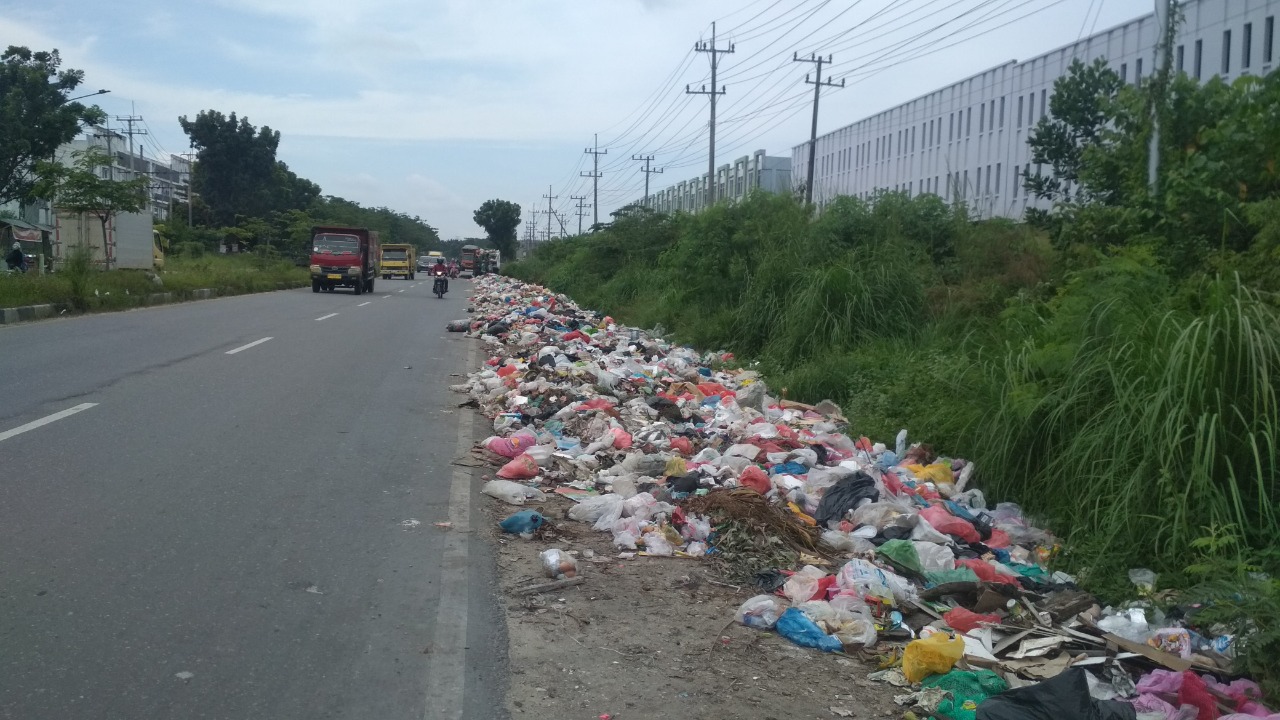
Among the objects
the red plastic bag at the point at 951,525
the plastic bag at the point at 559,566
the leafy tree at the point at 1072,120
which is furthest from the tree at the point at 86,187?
the red plastic bag at the point at 951,525

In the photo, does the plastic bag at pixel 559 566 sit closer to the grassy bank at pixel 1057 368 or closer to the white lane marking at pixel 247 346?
the grassy bank at pixel 1057 368

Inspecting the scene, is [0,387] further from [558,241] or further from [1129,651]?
[558,241]

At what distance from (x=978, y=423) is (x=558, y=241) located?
50.8 metres

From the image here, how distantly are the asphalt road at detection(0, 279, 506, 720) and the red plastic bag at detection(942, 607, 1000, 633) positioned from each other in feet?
7.67

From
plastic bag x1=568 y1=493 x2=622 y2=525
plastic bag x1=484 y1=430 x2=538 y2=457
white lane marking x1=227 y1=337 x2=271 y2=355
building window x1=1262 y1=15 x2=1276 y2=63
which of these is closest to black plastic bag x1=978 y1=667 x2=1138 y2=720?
plastic bag x1=568 y1=493 x2=622 y2=525

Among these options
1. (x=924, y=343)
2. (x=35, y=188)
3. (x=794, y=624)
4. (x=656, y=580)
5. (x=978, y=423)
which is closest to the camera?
(x=794, y=624)

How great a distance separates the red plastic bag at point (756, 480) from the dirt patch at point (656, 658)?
1.71 metres

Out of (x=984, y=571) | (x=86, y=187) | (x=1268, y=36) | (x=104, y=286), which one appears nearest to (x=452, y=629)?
(x=984, y=571)

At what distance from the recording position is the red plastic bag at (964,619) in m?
5.04

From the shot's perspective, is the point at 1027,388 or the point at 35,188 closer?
the point at 1027,388

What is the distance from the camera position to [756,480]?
759 centimetres

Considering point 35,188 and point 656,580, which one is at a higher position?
point 35,188

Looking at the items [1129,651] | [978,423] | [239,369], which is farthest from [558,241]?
[1129,651]

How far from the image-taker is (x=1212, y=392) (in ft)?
18.8
